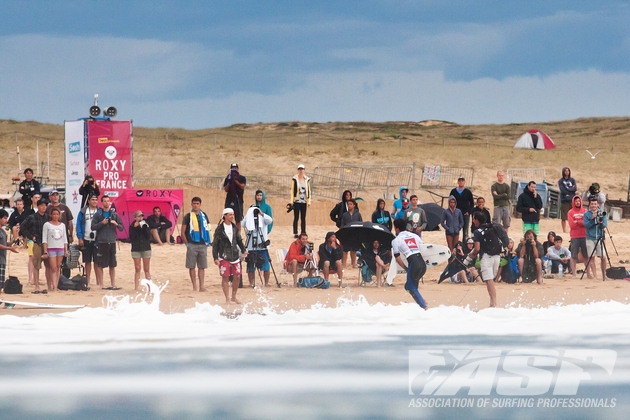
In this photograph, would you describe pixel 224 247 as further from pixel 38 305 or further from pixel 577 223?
pixel 577 223

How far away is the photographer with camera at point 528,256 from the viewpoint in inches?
664

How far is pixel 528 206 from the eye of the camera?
18.7 m

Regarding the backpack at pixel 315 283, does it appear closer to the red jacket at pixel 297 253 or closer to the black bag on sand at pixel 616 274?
the red jacket at pixel 297 253

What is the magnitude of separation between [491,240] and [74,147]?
1021cm

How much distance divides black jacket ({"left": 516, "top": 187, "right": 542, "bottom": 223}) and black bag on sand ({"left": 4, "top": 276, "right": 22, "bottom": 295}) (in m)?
9.28

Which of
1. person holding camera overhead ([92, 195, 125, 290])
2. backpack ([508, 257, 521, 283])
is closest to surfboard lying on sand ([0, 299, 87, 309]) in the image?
person holding camera overhead ([92, 195, 125, 290])

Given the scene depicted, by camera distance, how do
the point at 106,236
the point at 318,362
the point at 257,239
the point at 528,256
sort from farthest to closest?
1. the point at 528,256
2. the point at 257,239
3. the point at 106,236
4. the point at 318,362

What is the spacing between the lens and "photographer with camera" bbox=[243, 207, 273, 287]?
15938mm

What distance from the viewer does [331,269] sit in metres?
16.6

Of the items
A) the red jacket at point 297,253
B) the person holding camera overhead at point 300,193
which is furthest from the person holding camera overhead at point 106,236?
the person holding camera overhead at point 300,193

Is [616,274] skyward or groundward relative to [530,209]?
groundward

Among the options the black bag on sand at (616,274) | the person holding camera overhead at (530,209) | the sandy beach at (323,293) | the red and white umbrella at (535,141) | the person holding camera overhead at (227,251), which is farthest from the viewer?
the red and white umbrella at (535,141)

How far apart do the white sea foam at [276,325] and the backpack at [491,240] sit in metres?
0.87

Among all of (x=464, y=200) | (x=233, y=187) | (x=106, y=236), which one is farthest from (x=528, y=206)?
(x=106, y=236)
